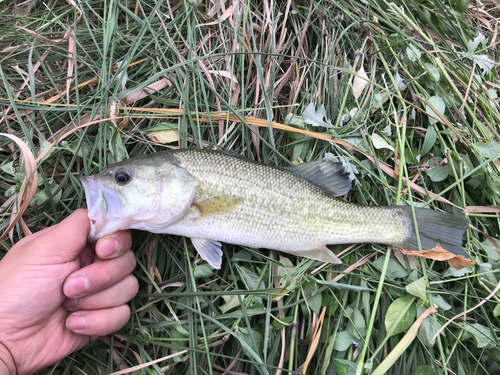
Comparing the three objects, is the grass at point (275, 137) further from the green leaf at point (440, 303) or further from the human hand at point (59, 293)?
the human hand at point (59, 293)

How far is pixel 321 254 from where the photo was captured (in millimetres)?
2176

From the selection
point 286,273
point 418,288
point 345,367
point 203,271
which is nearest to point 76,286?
point 203,271

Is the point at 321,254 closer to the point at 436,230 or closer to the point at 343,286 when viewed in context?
the point at 343,286

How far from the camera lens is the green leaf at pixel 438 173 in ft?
7.82

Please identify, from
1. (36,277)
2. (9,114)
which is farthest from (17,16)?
(36,277)

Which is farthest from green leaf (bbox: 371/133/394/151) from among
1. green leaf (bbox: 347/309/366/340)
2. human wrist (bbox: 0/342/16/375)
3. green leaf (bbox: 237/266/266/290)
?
human wrist (bbox: 0/342/16/375)

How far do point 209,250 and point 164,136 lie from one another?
1045mm

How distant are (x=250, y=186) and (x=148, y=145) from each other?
100cm

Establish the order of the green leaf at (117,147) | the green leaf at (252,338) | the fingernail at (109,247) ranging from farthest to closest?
the green leaf at (117,147)
the green leaf at (252,338)
the fingernail at (109,247)

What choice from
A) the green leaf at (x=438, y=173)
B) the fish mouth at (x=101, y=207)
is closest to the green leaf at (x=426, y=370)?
the green leaf at (x=438, y=173)

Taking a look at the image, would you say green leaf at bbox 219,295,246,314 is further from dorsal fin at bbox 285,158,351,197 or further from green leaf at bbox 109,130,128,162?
green leaf at bbox 109,130,128,162

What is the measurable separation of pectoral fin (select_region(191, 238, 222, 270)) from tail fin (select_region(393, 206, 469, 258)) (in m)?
1.46

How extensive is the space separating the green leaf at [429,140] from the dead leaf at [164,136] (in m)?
2.17

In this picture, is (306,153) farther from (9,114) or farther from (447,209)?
(9,114)
